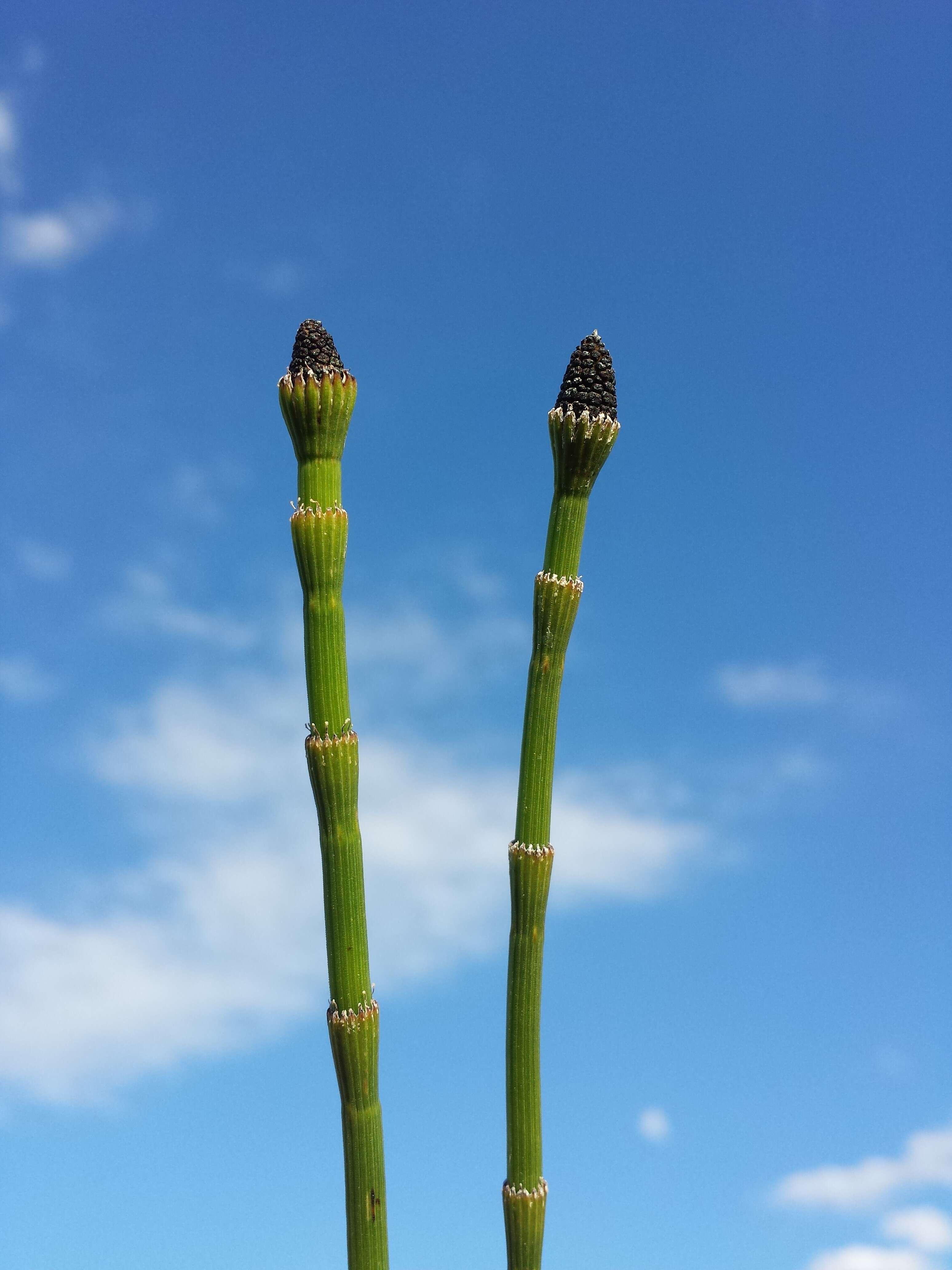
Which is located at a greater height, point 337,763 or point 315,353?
point 315,353

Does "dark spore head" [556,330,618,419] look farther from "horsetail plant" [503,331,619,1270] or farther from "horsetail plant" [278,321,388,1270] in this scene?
"horsetail plant" [278,321,388,1270]

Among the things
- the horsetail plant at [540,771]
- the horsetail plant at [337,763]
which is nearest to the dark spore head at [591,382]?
the horsetail plant at [540,771]

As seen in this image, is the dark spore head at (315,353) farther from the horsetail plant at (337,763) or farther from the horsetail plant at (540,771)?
the horsetail plant at (540,771)

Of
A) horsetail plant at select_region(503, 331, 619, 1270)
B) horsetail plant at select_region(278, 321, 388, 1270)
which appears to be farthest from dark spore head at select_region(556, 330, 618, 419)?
horsetail plant at select_region(278, 321, 388, 1270)

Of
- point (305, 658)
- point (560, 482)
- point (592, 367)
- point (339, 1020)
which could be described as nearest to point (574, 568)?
point (560, 482)

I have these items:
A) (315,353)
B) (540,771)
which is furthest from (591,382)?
(540,771)

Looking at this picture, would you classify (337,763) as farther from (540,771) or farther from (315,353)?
(315,353)

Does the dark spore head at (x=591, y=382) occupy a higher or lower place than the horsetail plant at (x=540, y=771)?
higher
